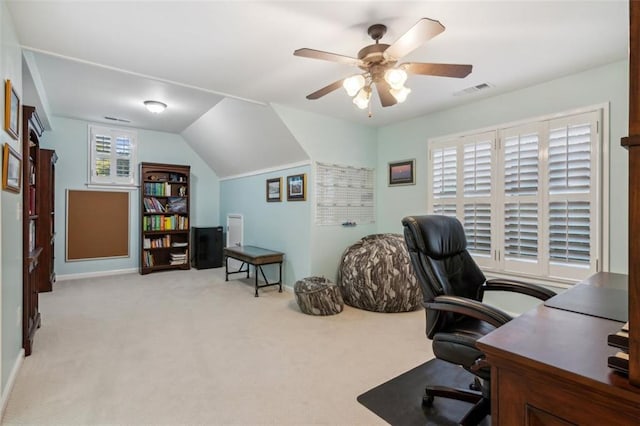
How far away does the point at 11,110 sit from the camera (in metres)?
2.02

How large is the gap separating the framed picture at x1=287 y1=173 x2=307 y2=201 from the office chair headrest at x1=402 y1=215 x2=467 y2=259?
2.45 metres

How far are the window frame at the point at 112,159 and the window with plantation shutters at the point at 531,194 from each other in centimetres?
520

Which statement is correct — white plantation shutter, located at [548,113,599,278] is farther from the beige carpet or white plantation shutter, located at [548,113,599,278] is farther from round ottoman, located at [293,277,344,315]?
round ottoman, located at [293,277,344,315]

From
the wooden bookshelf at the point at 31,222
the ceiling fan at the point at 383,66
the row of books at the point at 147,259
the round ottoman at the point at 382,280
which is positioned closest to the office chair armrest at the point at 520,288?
the ceiling fan at the point at 383,66

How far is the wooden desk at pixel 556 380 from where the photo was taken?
717 mm

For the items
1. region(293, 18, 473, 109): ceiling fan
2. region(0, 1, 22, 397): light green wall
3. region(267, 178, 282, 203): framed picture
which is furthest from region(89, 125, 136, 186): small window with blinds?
region(293, 18, 473, 109): ceiling fan

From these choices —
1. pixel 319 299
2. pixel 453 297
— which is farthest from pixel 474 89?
pixel 319 299

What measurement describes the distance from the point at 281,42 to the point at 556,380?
100 inches

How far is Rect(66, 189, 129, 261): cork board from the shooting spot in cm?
519

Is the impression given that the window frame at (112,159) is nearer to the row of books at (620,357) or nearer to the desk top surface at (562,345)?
the desk top surface at (562,345)

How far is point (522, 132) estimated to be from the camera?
3.30 meters

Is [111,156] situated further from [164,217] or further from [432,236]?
[432,236]

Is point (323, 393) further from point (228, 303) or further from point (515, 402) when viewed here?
point (228, 303)

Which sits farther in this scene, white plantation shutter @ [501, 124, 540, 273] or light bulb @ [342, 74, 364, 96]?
white plantation shutter @ [501, 124, 540, 273]
